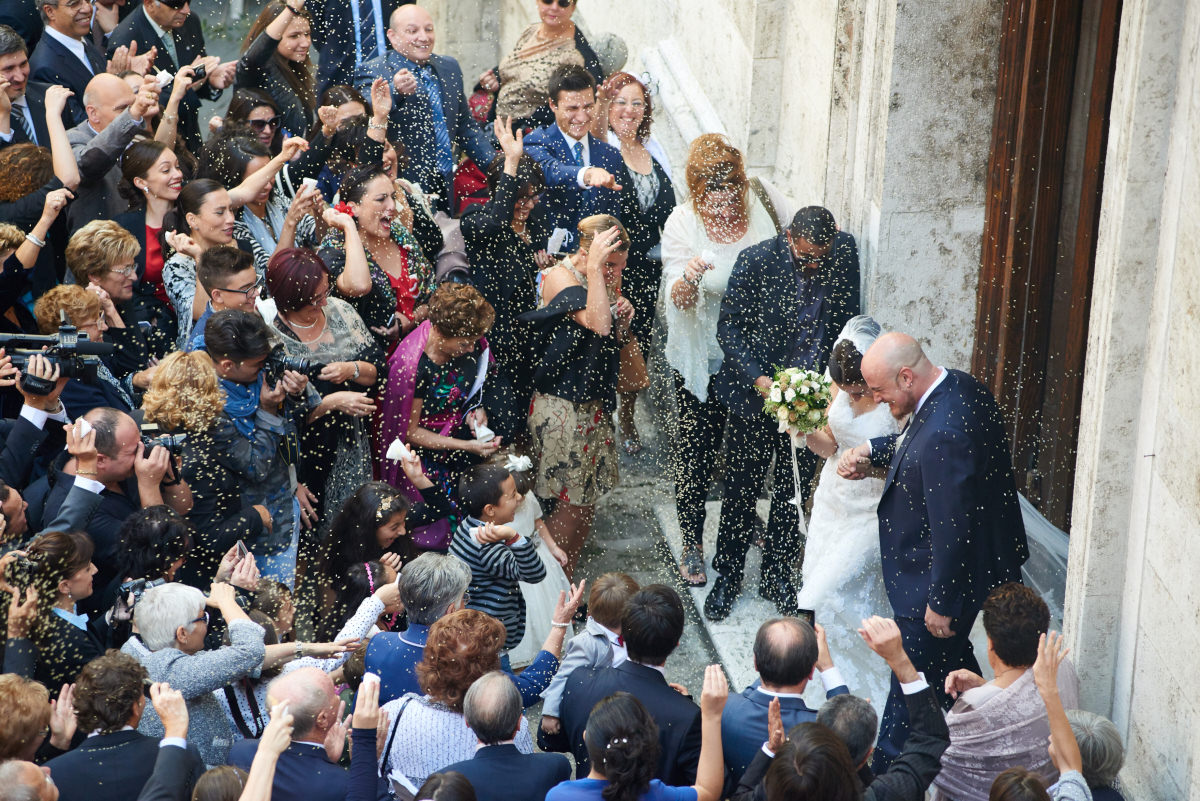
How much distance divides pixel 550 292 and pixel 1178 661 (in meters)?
3.57

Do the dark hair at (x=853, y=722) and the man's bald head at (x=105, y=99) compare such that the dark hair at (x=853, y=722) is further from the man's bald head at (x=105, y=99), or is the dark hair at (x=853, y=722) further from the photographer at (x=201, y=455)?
the man's bald head at (x=105, y=99)

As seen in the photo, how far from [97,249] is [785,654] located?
148 inches

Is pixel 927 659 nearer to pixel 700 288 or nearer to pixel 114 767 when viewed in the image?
pixel 700 288

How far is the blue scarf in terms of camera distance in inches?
232

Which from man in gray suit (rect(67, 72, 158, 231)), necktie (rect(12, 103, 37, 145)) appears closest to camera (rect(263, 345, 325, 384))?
man in gray suit (rect(67, 72, 158, 231))

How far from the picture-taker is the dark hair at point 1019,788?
3805mm

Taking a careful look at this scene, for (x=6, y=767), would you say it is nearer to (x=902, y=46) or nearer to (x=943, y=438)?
(x=943, y=438)

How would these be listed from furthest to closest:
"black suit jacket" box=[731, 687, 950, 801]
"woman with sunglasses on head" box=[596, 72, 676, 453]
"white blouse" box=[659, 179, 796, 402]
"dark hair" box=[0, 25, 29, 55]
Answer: "woman with sunglasses on head" box=[596, 72, 676, 453] → "dark hair" box=[0, 25, 29, 55] → "white blouse" box=[659, 179, 796, 402] → "black suit jacket" box=[731, 687, 950, 801]

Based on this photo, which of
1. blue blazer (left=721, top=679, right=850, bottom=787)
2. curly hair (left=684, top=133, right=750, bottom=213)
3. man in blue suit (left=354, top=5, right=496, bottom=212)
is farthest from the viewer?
man in blue suit (left=354, top=5, right=496, bottom=212)

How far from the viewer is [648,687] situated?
4.55m

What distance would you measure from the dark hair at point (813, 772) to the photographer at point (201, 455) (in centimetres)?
275

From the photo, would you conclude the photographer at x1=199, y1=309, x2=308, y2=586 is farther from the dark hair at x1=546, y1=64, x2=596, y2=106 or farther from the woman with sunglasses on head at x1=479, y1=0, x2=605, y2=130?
the woman with sunglasses on head at x1=479, y1=0, x2=605, y2=130

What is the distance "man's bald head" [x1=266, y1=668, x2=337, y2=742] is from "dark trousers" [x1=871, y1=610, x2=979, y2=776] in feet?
7.40

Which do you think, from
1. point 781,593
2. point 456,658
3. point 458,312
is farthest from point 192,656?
Result: point 781,593
